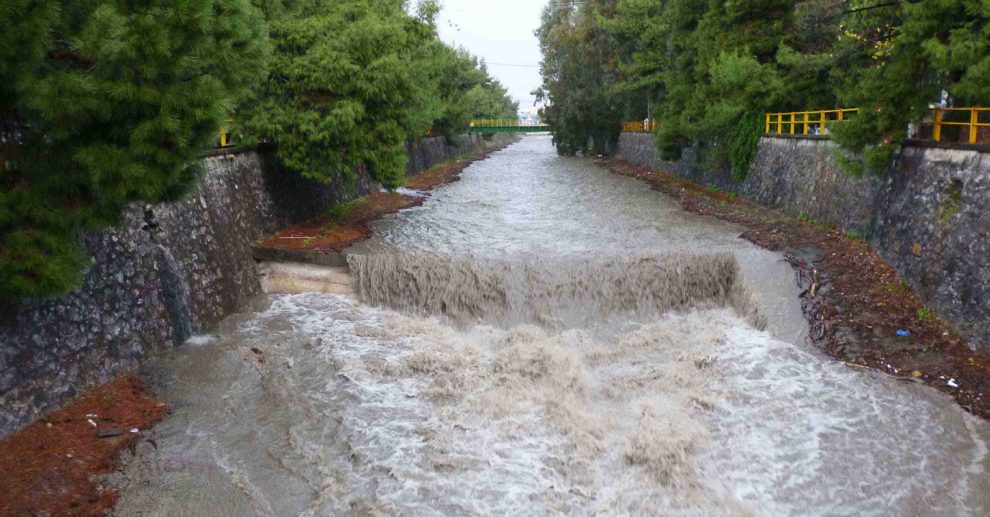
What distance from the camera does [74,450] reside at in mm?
7980

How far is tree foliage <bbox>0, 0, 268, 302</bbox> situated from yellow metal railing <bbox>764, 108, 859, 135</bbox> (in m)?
17.3

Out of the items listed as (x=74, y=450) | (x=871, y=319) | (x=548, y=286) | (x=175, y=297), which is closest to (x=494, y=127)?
(x=548, y=286)

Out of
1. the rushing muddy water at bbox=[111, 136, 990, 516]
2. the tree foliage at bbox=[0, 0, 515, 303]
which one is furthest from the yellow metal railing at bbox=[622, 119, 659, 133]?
the tree foliage at bbox=[0, 0, 515, 303]

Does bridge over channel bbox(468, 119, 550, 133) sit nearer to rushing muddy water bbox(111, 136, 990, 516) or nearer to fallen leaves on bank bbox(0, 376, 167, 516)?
rushing muddy water bbox(111, 136, 990, 516)

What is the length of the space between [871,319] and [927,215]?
2435 millimetres

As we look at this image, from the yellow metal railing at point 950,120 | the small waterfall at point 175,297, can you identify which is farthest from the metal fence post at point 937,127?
the small waterfall at point 175,297

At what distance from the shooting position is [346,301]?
1406 centimetres

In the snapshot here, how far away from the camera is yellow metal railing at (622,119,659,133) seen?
39938 millimetres

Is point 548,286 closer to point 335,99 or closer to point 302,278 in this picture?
point 302,278

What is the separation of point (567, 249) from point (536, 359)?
19.0 feet

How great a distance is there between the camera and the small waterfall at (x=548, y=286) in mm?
13211

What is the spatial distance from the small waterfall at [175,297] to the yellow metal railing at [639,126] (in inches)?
1204

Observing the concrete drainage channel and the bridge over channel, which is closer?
the concrete drainage channel

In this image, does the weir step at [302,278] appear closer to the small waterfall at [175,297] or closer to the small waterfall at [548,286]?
the small waterfall at [548,286]
